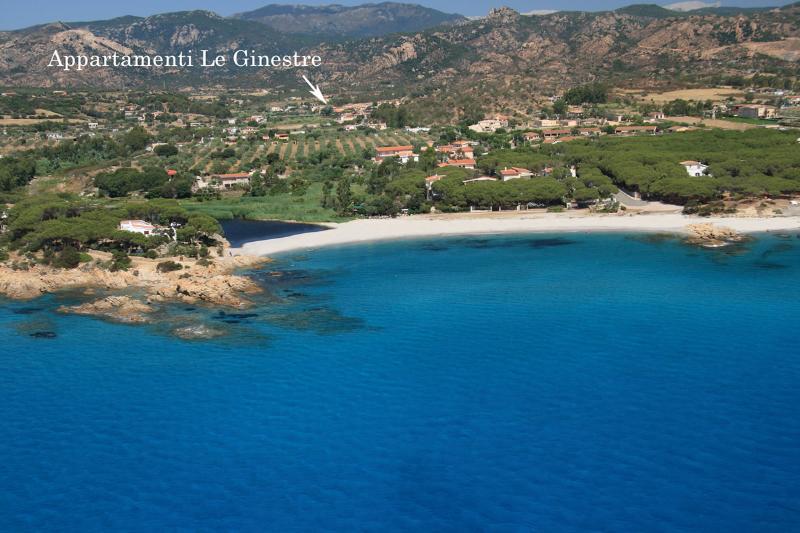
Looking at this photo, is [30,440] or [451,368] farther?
[451,368]

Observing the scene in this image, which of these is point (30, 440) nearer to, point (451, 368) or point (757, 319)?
point (451, 368)

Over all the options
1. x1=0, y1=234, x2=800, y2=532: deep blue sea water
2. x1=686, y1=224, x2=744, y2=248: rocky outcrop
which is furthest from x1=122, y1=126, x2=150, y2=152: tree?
x1=686, y1=224, x2=744, y2=248: rocky outcrop

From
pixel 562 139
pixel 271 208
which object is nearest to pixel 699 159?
pixel 562 139

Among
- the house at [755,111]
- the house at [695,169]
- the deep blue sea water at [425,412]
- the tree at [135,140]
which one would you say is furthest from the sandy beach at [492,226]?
the tree at [135,140]

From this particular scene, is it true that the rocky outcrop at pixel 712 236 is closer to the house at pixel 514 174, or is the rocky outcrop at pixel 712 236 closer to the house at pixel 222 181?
the house at pixel 514 174

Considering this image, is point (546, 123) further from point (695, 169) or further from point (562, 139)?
point (695, 169)

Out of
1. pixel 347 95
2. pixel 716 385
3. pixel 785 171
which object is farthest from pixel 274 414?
pixel 347 95
